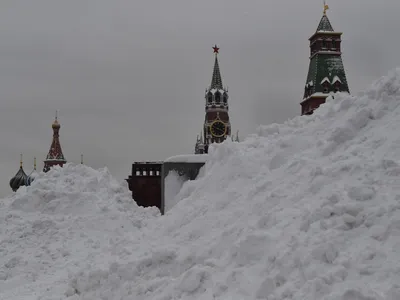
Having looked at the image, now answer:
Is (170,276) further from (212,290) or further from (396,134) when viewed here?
(396,134)

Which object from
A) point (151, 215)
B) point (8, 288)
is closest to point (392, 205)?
point (8, 288)

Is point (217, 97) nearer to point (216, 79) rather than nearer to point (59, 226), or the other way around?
point (216, 79)

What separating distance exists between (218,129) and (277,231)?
48.2 metres

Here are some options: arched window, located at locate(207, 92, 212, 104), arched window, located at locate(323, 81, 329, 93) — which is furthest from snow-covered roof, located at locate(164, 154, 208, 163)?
arched window, located at locate(207, 92, 212, 104)

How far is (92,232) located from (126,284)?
24.1 feet

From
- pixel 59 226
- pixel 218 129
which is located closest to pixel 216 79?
pixel 218 129

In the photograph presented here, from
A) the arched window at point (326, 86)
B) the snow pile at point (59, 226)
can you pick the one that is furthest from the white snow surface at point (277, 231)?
the arched window at point (326, 86)

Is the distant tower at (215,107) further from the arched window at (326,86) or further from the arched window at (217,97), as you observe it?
the arched window at (326,86)

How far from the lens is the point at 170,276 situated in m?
6.90

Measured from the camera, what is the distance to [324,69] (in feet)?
136

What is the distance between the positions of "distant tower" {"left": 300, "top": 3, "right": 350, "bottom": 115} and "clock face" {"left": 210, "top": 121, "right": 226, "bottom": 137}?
13071 millimetres

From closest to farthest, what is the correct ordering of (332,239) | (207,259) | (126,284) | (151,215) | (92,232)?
(332,239) < (207,259) < (126,284) < (92,232) < (151,215)

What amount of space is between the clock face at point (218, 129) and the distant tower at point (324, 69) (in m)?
13.1

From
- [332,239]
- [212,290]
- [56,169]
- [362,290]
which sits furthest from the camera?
[56,169]
